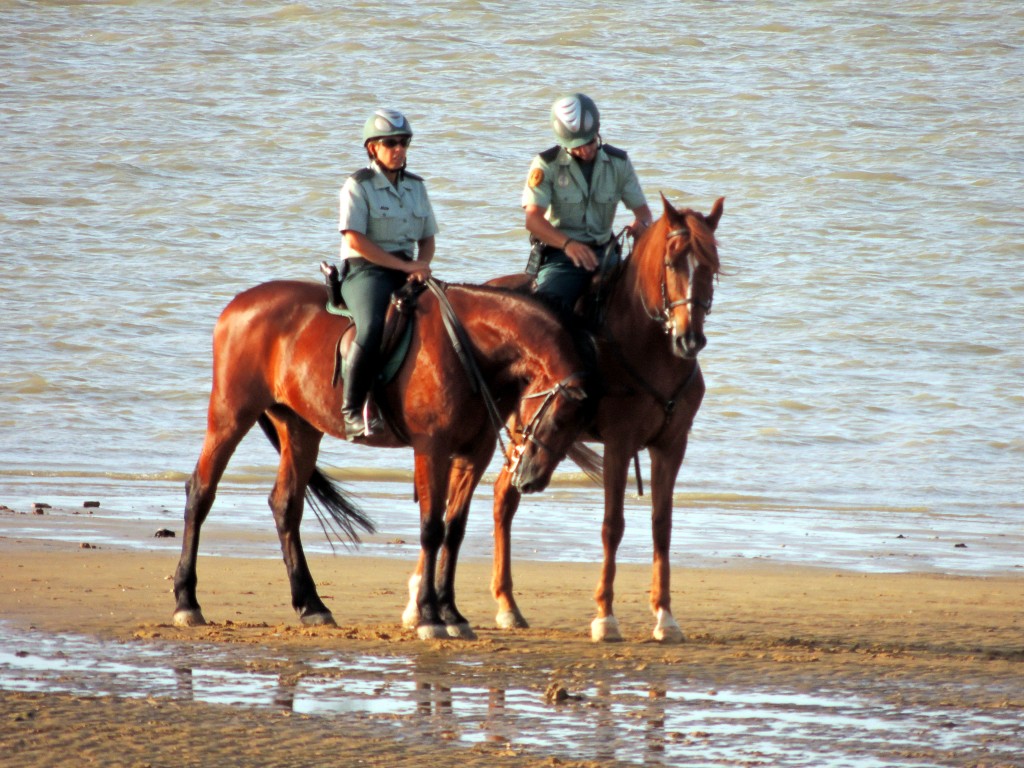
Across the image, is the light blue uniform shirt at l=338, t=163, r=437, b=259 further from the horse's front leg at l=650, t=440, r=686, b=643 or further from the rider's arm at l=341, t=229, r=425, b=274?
the horse's front leg at l=650, t=440, r=686, b=643

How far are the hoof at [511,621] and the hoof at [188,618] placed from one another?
141 cm

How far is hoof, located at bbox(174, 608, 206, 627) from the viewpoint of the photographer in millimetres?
7602

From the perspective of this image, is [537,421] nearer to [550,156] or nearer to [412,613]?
[412,613]

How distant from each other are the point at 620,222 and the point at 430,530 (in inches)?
623

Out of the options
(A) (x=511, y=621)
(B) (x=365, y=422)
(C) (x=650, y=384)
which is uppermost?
(C) (x=650, y=384)

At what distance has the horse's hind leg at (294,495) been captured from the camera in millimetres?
7883

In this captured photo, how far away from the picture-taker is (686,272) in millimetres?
7027

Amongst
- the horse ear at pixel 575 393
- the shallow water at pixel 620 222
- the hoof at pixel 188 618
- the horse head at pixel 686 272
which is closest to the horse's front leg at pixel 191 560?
the hoof at pixel 188 618

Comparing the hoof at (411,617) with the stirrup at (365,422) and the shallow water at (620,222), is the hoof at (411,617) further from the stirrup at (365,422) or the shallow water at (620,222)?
the shallow water at (620,222)

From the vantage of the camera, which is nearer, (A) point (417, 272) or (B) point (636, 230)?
(A) point (417, 272)

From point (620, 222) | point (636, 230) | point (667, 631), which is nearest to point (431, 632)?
point (667, 631)

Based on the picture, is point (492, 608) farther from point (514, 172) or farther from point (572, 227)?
point (514, 172)

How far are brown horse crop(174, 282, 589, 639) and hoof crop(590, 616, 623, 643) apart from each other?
579mm

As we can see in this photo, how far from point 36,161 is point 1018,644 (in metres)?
24.3
